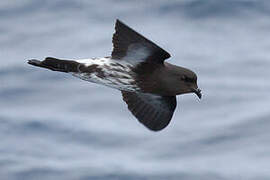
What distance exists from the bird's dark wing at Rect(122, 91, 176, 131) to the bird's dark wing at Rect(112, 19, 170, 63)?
2.29 ft

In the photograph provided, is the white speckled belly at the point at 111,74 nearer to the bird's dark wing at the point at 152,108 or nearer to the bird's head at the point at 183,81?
the bird's head at the point at 183,81

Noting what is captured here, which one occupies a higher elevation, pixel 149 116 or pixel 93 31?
pixel 93 31

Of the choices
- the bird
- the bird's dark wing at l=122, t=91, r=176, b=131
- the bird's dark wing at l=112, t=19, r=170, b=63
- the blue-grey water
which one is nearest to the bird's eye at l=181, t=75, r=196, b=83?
the bird

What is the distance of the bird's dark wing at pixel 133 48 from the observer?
10539 millimetres

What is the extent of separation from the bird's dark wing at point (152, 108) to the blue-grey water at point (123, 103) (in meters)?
4.13

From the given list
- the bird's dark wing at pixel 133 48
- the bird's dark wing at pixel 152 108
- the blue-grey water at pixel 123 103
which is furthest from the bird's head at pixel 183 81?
the blue-grey water at pixel 123 103

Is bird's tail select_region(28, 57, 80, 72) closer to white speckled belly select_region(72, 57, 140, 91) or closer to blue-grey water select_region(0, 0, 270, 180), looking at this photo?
white speckled belly select_region(72, 57, 140, 91)

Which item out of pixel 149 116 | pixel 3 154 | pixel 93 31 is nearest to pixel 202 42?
pixel 93 31

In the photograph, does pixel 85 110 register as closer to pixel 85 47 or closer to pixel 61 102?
pixel 61 102

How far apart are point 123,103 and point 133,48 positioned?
624 cm

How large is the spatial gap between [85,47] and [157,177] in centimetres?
340

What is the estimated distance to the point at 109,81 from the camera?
35.5 feet

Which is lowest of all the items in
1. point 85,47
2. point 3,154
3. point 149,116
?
point 149,116

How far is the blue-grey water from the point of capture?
16.0 metres
